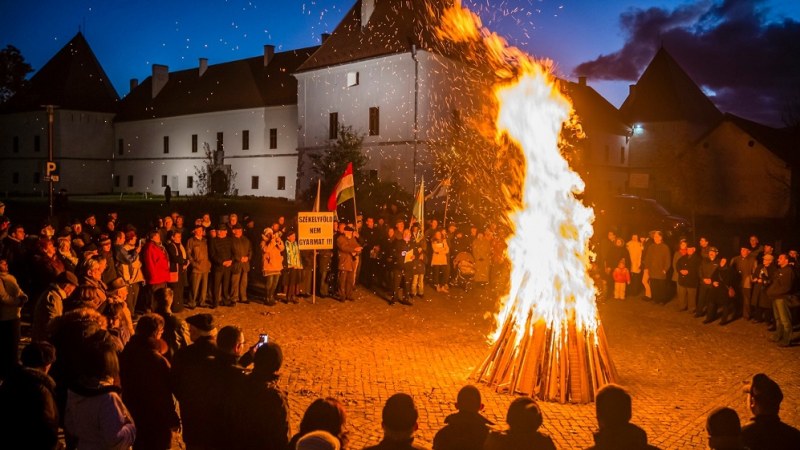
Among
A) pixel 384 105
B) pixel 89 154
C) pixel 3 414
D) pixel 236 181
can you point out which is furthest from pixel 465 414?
pixel 89 154

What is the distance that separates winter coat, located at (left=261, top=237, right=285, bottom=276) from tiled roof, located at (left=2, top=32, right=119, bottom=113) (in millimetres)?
54154

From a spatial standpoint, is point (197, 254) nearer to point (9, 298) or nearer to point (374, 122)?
point (9, 298)

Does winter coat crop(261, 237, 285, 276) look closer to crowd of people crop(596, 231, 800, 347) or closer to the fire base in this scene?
the fire base

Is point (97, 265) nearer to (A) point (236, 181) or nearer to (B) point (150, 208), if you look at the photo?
(B) point (150, 208)

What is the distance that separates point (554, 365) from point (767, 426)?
442 cm

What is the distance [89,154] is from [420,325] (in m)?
57.9

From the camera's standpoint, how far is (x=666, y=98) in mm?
54625

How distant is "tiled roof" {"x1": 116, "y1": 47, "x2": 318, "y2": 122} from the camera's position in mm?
49375

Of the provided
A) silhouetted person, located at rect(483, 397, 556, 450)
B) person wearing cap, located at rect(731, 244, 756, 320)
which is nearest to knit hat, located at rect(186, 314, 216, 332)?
silhouetted person, located at rect(483, 397, 556, 450)

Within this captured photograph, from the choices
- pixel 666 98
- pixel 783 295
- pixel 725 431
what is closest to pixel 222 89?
pixel 666 98

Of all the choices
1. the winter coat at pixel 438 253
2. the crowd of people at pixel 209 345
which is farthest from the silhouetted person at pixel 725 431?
the winter coat at pixel 438 253

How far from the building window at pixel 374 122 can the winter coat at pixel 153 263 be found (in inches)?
964

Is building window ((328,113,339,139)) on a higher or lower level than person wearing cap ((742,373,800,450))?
higher

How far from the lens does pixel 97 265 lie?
8617mm
